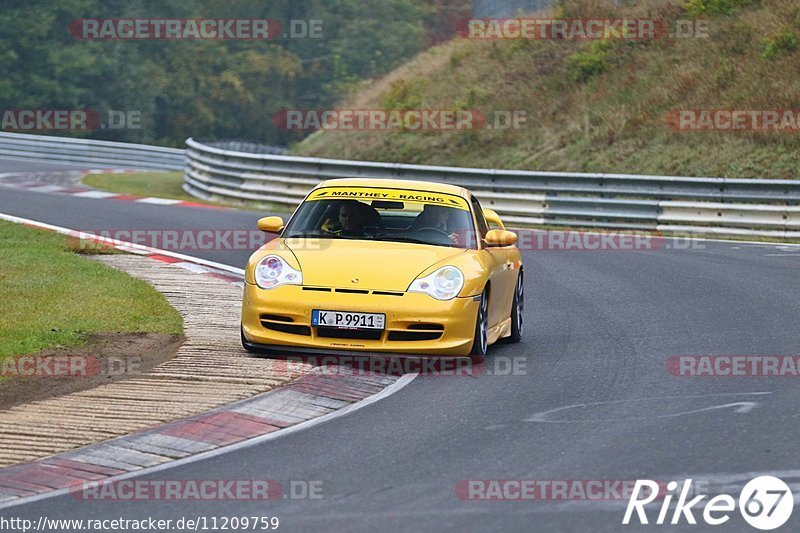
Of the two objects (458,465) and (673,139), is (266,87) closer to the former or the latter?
(673,139)

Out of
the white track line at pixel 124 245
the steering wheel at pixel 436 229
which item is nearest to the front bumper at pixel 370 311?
the steering wheel at pixel 436 229

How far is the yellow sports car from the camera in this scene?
9.79 meters

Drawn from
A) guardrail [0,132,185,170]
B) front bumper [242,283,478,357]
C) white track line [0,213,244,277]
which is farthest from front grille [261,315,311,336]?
guardrail [0,132,185,170]

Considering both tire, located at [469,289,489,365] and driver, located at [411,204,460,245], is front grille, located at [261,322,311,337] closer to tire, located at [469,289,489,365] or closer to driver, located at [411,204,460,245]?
tire, located at [469,289,489,365]

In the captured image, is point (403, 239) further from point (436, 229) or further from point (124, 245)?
point (124, 245)

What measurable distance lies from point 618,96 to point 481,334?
21513mm

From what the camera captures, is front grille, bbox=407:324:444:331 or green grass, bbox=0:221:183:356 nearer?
front grille, bbox=407:324:444:331

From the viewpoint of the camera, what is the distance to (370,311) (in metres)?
9.75

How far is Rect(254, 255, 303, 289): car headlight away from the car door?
1.58m

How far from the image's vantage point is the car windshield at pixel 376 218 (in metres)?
10.9

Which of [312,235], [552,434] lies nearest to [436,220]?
[312,235]

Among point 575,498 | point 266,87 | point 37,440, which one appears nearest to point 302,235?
point 37,440

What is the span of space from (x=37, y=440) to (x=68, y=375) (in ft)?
6.42

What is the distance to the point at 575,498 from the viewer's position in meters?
6.36
